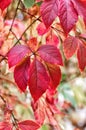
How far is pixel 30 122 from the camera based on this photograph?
88cm

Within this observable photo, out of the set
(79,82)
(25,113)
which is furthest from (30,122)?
(79,82)

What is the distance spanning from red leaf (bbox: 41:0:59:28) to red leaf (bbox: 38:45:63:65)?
79 millimetres

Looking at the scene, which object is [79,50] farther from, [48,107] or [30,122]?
[48,107]

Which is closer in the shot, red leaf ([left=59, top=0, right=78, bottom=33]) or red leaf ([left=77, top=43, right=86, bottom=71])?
red leaf ([left=59, top=0, right=78, bottom=33])

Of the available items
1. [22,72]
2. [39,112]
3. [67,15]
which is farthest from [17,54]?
[39,112]

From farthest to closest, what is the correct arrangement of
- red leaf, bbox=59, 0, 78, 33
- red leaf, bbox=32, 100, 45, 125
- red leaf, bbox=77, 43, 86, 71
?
red leaf, bbox=32, 100, 45, 125
red leaf, bbox=77, 43, 86, 71
red leaf, bbox=59, 0, 78, 33

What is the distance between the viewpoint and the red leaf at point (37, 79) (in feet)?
2.57

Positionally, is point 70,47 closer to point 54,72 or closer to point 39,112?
point 54,72

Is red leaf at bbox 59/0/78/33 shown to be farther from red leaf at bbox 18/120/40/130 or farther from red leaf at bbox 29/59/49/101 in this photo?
red leaf at bbox 18/120/40/130

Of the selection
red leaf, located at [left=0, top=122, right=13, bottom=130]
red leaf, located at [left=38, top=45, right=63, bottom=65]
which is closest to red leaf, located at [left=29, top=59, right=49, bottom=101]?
red leaf, located at [left=38, top=45, right=63, bottom=65]

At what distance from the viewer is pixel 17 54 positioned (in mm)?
797

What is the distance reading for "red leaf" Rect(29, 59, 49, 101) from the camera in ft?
2.57

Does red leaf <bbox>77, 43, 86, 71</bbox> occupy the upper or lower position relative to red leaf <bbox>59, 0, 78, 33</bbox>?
lower

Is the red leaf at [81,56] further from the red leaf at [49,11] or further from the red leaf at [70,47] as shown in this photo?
the red leaf at [49,11]
